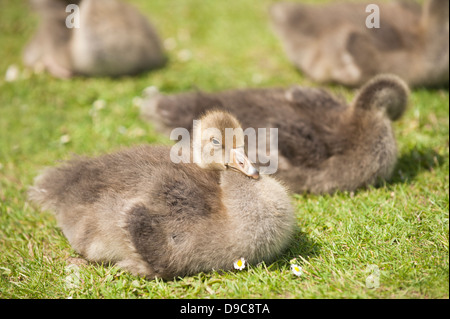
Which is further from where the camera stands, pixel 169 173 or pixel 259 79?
pixel 259 79

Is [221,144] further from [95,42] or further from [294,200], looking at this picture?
[95,42]

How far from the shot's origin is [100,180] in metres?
3.33

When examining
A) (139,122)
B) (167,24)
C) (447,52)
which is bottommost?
(139,122)

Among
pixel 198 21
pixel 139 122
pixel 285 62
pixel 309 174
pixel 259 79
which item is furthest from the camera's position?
pixel 198 21

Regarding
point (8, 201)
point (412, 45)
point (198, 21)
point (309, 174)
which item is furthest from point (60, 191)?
point (198, 21)

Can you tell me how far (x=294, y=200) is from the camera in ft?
13.1

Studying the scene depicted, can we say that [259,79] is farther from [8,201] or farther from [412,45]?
[8,201]

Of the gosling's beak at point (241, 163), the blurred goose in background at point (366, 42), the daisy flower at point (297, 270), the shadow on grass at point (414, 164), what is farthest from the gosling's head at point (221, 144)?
the blurred goose in background at point (366, 42)

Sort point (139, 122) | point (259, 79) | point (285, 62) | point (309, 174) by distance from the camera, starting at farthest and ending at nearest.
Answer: point (285, 62), point (259, 79), point (139, 122), point (309, 174)

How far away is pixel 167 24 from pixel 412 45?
4229mm

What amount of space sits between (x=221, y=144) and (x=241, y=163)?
190mm

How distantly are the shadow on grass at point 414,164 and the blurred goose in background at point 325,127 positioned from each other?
139 millimetres

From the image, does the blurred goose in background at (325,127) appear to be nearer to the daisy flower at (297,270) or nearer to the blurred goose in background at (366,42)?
the daisy flower at (297,270)

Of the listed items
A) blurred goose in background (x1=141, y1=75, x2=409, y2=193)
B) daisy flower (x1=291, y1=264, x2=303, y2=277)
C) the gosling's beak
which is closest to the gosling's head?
the gosling's beak
